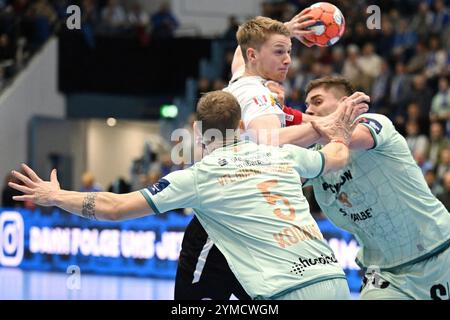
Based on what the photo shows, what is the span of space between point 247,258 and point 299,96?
13.1 metres

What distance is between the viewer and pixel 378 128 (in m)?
5.64

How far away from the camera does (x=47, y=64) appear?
2170 centimetres

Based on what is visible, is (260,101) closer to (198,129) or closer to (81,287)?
(198,129)

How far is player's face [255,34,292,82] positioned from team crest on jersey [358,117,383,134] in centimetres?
68

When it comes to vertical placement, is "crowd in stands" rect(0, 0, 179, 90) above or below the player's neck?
above

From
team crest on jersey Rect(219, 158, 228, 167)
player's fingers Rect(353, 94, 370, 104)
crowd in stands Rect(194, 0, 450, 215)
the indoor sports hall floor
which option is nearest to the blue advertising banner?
the indoor sports hall floor

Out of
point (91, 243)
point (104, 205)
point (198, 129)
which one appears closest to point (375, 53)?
point (91, 243)

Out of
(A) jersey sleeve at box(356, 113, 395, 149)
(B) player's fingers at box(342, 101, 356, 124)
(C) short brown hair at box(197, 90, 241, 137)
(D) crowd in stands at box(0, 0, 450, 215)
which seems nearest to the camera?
(C) short brown hair at box(197, 90, 241, 137)

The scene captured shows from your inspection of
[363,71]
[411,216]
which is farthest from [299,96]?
[411,216]

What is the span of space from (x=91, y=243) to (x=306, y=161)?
10.6 metres

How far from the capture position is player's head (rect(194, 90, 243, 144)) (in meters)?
4.71

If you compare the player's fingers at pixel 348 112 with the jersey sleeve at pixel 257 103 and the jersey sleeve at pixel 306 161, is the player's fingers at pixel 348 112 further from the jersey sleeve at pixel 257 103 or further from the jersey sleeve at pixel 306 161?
the jersey sleeve at pixel 257 103

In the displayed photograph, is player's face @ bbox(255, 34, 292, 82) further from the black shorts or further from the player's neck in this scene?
the black shorts
